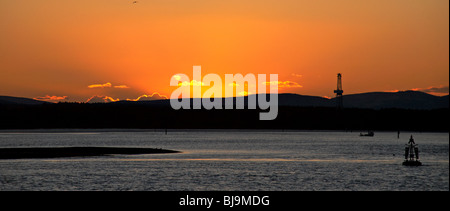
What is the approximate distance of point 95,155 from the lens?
11075cm
